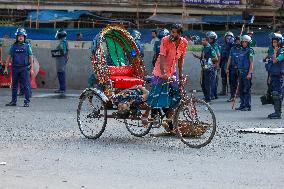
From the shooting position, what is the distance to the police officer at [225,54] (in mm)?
20969

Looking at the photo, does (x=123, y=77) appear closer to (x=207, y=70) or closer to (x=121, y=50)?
(x=121, y=50)

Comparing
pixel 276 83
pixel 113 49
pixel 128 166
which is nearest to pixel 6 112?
pixel 113 49

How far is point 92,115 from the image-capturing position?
12531mm

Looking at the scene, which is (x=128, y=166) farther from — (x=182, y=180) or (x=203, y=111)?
(x=203, y=111)

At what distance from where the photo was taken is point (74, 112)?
16891mm

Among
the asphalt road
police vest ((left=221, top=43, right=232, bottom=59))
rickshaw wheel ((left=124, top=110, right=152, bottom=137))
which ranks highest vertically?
police vest ((left=221, top=43, right=232, bottom=59))

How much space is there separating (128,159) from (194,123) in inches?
64.8

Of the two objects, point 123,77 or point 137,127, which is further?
point 123,77

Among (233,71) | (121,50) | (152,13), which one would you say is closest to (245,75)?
(233,71)

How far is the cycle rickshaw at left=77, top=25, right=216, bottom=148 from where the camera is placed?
11.5m

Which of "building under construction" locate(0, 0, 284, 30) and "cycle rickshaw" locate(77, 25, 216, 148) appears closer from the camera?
"cycle rickshaw" locate(77, 25, 216, 148)

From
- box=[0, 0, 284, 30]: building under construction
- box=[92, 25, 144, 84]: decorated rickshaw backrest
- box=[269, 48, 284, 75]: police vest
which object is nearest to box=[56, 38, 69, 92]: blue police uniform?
box=[269, 48, 284, 75]: police vest

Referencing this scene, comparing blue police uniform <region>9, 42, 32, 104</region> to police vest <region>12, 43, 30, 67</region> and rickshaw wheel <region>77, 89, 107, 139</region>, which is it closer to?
police vest <region>12, 43, 30, 67</region>

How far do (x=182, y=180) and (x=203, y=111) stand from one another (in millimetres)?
2693
